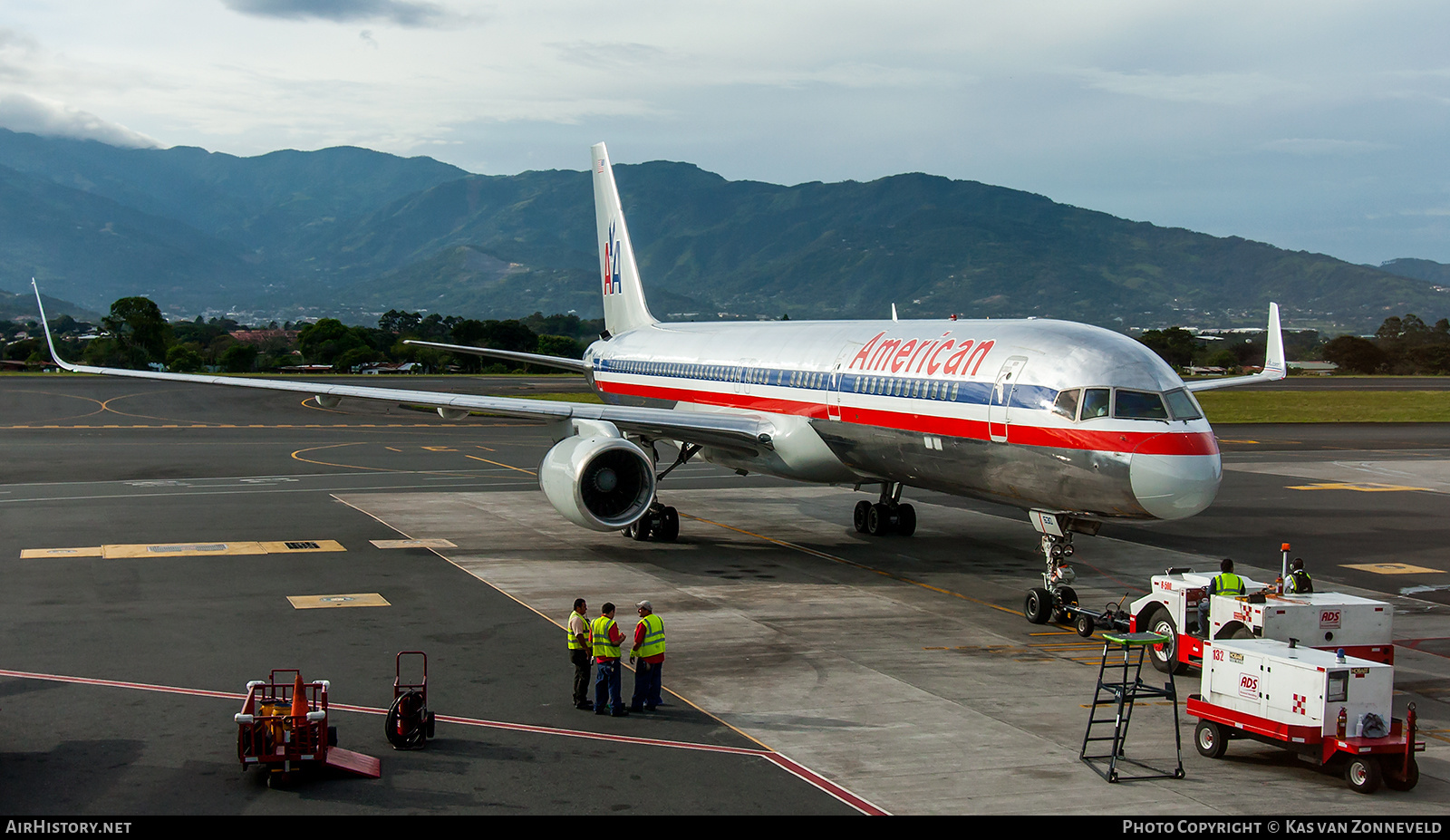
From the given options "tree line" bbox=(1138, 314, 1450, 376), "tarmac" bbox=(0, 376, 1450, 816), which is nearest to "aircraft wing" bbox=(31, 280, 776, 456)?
"tarmac" bbox=(0, 376, 1450, 816)

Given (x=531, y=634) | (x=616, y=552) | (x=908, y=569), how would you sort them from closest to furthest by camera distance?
(x=531, y=634)
(x=908, y=569)
(x=616, y=552)

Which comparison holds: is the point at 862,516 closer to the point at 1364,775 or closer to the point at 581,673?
the point at 581,673

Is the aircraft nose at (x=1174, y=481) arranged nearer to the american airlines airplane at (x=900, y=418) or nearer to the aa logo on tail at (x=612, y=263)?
the american airlines airplane at (x=900, y=418)

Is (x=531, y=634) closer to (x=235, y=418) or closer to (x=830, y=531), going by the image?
(x=830, y=531)

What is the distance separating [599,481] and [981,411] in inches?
350

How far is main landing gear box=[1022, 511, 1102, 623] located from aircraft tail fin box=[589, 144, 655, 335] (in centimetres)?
2120

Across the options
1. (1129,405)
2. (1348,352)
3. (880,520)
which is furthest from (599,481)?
(1348,352)

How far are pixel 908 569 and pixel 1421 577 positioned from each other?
11.8 meters

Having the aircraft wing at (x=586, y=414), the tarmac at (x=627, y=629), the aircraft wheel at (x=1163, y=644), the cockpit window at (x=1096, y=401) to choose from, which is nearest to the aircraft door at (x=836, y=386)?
the aircraft wing at (x=586, y=414)

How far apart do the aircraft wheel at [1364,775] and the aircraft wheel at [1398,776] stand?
125mm

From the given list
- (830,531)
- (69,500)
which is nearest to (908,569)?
(830,531)

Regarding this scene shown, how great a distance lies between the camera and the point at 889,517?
30.9m

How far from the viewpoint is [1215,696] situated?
14.4 metres

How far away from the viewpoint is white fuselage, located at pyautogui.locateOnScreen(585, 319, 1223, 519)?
19.1 meters
